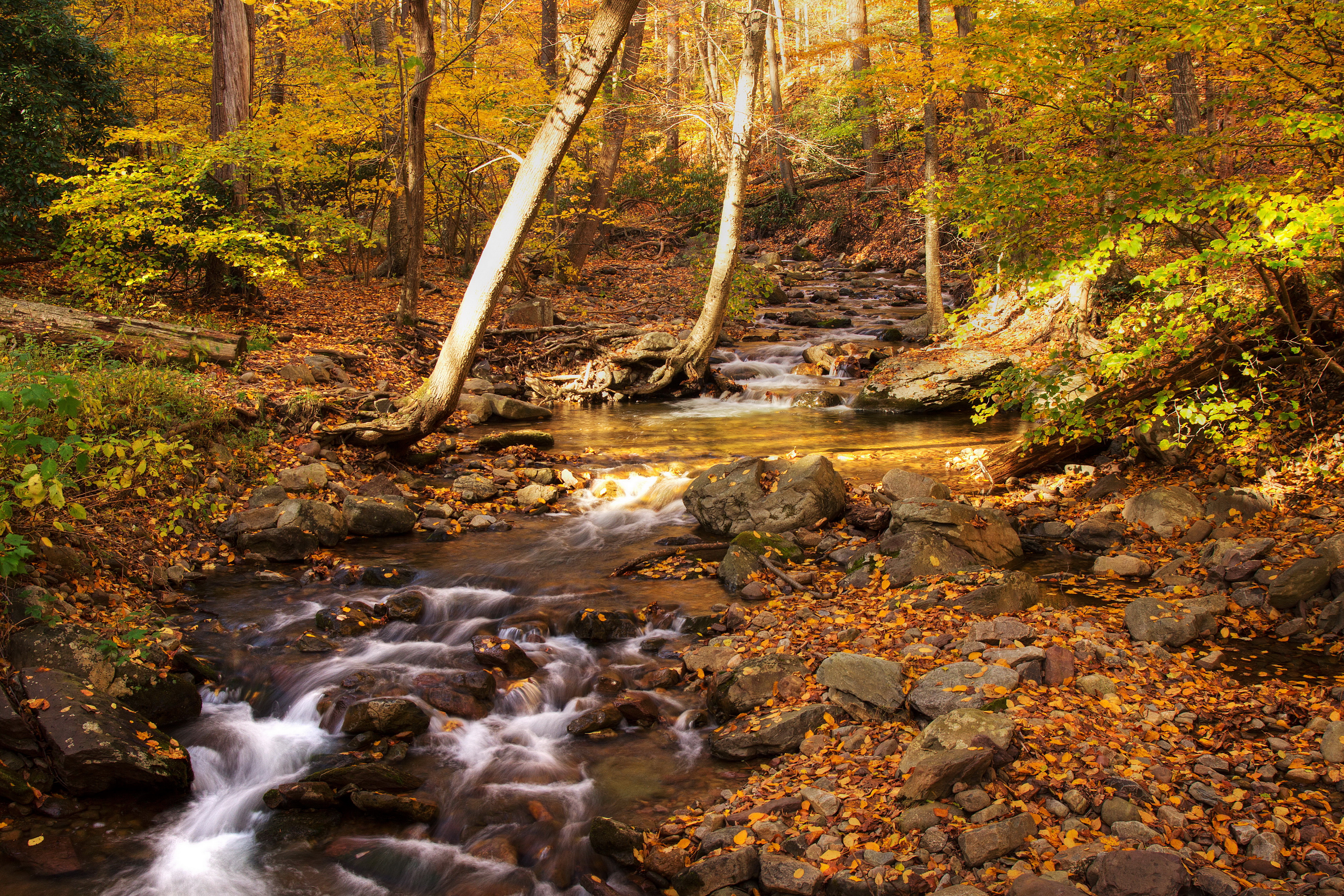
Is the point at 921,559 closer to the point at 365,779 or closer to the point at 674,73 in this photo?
the point at 365,779

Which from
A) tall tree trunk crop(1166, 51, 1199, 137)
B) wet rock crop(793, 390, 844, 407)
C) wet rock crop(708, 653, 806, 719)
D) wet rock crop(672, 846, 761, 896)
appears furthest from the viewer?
wet rock crop(793, 390, 844, 407)

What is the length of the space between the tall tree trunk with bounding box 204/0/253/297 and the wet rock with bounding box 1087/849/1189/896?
14157 mm

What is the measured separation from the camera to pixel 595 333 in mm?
16094

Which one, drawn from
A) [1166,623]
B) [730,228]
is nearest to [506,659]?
[1166,623]

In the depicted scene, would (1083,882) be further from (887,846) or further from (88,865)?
(88,865)

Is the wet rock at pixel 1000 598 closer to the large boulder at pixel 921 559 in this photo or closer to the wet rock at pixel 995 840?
the large boulder at pixel 921 559

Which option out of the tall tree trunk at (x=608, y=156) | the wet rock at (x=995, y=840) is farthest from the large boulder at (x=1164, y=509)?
the tall tree trunk at (x=608, y=156)

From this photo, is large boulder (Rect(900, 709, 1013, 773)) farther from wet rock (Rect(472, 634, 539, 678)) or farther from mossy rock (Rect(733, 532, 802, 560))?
mossy rock (Rect(733, 532, 802, 560))

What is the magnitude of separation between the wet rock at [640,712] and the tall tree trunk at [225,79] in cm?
1144

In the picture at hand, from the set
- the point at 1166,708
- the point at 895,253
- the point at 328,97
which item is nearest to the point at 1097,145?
the point at 1166,708

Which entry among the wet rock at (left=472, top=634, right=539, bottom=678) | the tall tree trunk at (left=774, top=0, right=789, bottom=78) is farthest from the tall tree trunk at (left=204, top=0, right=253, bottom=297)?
the tall tree trunk at (left=774, top=0, right=789, bottom=78)

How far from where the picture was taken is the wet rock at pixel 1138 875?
300 centimetres

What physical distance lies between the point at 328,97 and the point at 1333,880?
16835 millimetres

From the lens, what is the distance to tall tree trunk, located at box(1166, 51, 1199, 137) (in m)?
11.9
